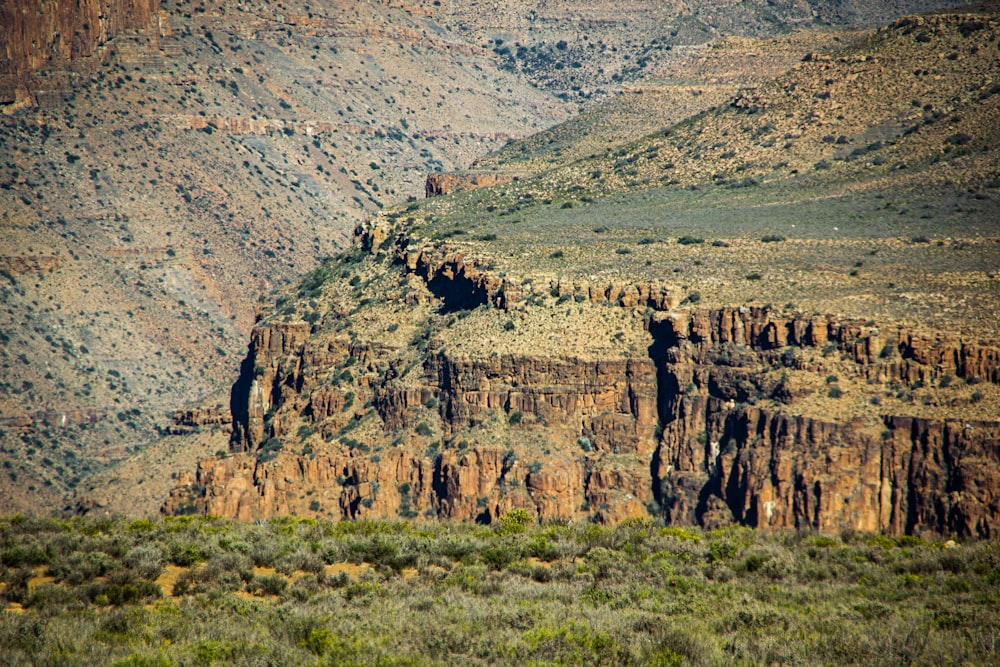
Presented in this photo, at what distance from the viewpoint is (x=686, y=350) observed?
71625mm

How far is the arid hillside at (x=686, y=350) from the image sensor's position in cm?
6406

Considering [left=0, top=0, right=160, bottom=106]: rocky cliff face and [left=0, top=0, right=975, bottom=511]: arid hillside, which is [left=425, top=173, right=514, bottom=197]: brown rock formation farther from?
[left=0, top=0, right=160, bottom=106]: rocky cliff face

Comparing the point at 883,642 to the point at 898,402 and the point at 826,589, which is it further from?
the point at 898,402

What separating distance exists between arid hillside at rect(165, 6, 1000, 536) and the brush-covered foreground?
1012 inches

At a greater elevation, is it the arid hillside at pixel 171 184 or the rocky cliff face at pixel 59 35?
the rocky cliff face at pixel 59 35

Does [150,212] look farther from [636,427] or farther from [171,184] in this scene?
[636,427]

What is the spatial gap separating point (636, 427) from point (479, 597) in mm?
41681

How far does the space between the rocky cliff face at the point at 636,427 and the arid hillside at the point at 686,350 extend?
0.12 meters

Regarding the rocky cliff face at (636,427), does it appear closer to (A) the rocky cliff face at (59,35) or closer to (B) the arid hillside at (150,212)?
(B) the arid hillside at (150,212)

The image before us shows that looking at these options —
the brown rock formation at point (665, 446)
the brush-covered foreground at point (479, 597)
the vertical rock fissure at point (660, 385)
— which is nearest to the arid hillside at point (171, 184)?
the brown rock formation at point (665, 446)

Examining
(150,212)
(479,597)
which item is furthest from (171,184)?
(479,597)

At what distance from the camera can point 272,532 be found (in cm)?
3769

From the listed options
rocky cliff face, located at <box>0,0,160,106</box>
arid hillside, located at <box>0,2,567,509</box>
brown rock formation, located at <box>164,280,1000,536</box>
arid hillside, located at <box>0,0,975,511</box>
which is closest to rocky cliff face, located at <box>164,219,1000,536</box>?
brown rock formation, located at <box>164,280,1000,536</box>

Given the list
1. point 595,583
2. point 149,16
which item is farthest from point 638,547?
point 149,16
